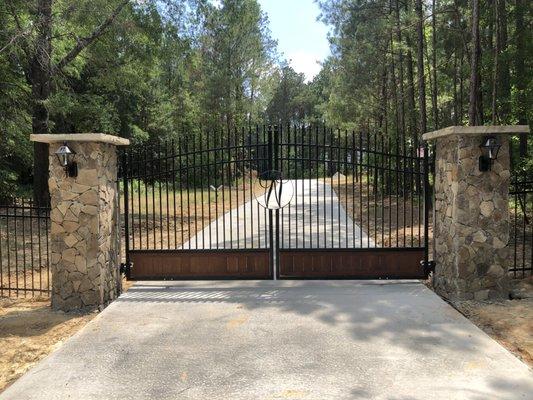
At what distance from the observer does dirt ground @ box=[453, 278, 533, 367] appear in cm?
479

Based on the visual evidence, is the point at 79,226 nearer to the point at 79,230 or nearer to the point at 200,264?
the point at 79,230

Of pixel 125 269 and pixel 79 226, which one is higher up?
pixel 79 226

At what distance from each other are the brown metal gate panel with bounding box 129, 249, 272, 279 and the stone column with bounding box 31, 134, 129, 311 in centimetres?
87

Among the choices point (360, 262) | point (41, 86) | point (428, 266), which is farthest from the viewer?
point (41, 86)

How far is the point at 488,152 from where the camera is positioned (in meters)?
6.04

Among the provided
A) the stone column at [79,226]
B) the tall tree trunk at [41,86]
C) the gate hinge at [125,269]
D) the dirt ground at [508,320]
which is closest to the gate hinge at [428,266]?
the dirt ground at [508,320]

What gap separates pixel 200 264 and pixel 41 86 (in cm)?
976

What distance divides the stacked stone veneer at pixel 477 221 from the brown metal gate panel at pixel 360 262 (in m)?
0.72

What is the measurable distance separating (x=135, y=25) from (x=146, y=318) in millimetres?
10381

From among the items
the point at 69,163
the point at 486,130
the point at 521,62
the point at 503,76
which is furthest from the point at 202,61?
the point at 486,130

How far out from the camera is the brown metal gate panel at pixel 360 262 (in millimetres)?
6934

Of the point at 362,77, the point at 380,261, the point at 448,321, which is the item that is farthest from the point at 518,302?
the point at 362,77

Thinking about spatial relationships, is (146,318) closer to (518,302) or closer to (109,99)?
(518,302)

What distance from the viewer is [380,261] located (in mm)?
6953
